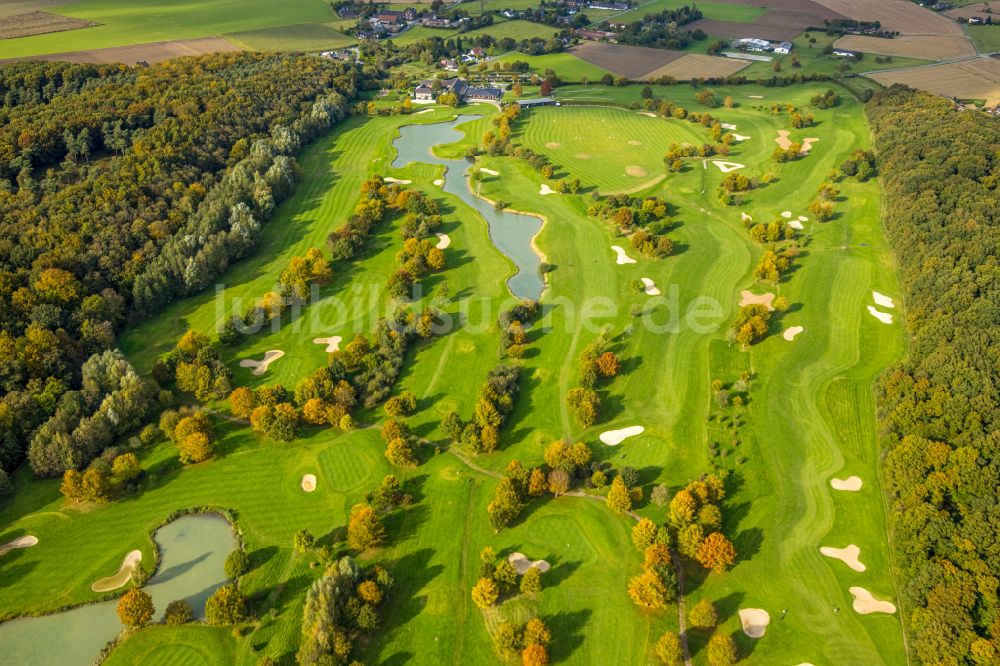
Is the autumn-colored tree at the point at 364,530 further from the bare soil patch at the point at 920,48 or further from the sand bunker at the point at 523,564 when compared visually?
the bare soil patch at the point at 920,48

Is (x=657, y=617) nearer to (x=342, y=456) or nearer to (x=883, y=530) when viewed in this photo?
(x=883, y=530)

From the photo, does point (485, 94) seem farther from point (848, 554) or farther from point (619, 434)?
point (848, 554)

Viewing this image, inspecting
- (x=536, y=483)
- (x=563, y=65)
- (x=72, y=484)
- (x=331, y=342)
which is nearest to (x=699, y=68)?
(x=563, y=65)

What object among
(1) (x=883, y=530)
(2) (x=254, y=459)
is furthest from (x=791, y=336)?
(2) (x=254, y=459)

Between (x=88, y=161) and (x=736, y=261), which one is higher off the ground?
(x=88, y=161)

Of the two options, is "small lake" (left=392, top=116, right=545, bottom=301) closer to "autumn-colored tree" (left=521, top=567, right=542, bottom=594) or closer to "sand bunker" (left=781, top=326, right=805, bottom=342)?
"sand bunker" (left=781, top=326, right=805, bottom=342)

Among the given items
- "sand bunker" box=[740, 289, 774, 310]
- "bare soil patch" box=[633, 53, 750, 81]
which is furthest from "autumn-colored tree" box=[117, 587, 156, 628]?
"bare soil patch" box=[633, 53, 750, 81]
